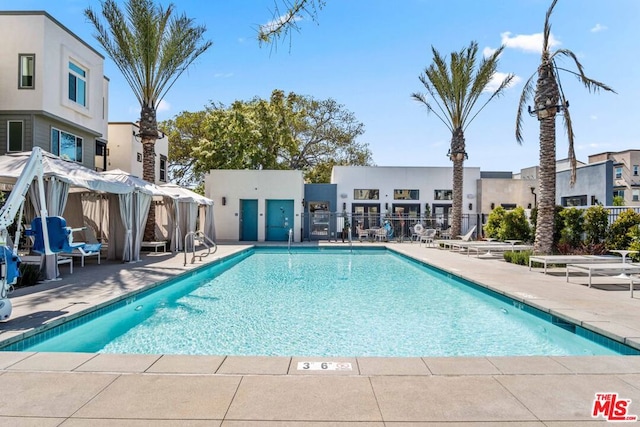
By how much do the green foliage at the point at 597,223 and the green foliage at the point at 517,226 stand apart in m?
3.34

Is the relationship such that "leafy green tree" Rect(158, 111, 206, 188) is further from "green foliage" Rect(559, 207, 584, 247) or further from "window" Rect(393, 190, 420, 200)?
"green foliage" Rect(559, 207, 584, 247)

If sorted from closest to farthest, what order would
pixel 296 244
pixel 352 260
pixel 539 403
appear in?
1. pixel 539 403
2. pixel 352 260
3. pixel 296 244

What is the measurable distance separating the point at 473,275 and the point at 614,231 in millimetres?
4992

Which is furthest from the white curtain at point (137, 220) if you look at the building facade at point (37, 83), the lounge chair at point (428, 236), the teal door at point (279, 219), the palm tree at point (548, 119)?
the lounge chair at point (428, 236)

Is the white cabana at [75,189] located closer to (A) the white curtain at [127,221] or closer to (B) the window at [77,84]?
(A) the white curtain at [127,221]

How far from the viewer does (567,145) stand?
489 inches

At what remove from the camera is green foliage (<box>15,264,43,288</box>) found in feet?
25.1

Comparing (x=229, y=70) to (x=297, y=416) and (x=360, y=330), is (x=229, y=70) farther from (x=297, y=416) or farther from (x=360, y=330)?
(x=297, y=416)

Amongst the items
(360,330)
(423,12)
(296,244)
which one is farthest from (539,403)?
(296,244)

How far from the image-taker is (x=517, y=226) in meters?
15.5

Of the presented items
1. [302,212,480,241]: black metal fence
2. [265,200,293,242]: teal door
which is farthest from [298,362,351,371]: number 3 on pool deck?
[302,212,480,241]: black metal fence

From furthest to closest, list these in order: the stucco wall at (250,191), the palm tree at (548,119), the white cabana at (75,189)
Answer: the stucco wall at (250,191), the palm tree at (548,119), the white cabana at (75,189)

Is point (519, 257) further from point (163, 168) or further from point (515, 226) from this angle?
point (163, 168)

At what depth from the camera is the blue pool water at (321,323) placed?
5.21 meters
